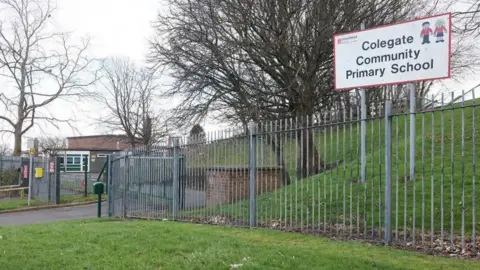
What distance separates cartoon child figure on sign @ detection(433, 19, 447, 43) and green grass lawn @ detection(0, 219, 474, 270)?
3.58 m

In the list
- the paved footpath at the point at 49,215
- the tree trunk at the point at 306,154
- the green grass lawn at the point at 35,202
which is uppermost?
the tree trunk at the point at 306,154

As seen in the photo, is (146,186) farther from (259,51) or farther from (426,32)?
(426,32)

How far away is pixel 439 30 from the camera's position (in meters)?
8.38

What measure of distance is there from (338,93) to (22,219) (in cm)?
1162

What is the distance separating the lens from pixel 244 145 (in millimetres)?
10523

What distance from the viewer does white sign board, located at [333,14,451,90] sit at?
330 inches

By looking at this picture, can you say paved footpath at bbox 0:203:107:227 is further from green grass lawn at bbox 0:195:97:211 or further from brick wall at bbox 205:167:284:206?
brick wall at bbox 205:167:284:206

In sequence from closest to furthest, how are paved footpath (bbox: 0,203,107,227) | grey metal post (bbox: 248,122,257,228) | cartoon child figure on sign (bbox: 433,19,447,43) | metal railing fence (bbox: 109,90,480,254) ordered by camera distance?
metal railing fence (bbox: 109,90,480,254), cartoon child figure on sign (bbox: 433,19,447,43), grey metal post (bbox: 248,122,257,228), paved footpath (bbox: 0,203,107,227)

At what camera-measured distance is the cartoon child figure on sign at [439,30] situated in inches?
328

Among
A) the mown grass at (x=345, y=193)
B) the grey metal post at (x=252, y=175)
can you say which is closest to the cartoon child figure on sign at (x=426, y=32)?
the mown grass at (x=345, y=193)

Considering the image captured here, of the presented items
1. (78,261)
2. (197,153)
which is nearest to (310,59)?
(197,153)

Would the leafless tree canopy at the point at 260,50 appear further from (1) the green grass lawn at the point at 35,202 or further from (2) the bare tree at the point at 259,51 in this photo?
(1) the green grass lawn at the point at 35,202

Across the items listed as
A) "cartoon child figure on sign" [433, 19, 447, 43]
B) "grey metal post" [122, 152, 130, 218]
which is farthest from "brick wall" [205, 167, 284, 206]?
"grey metal post" [122, 152, 130, 218]

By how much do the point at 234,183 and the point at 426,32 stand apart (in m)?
4.92
